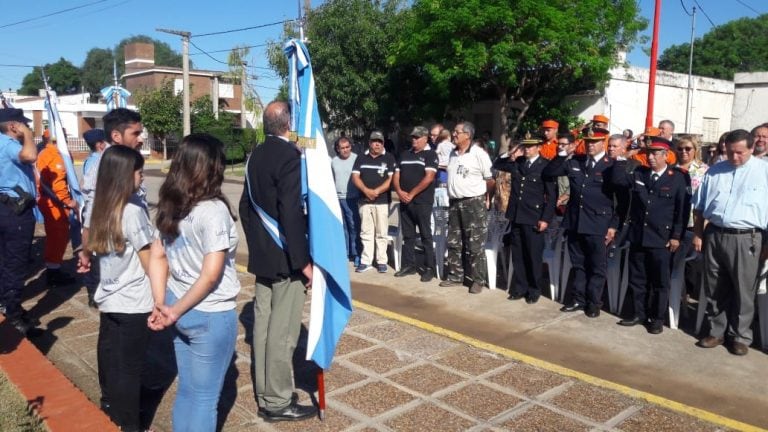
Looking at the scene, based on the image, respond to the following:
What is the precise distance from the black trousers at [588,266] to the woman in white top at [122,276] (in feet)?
13.5

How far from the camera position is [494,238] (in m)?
7.14

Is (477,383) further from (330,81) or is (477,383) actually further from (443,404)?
(330,81)

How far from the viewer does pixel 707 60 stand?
161ft

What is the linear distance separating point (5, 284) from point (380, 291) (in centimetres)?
368

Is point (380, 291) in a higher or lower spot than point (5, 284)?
lower

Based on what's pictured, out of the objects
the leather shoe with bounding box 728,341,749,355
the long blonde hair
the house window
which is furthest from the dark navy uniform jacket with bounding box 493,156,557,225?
the house window

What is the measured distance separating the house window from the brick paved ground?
16783 mm

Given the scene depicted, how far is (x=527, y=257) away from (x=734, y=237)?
2.04 m

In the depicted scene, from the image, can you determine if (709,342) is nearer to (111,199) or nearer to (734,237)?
(734,237)

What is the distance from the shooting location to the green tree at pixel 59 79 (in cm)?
9081

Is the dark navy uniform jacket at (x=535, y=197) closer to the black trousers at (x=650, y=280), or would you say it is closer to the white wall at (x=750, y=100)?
the black trousers at (x=650, y=280)

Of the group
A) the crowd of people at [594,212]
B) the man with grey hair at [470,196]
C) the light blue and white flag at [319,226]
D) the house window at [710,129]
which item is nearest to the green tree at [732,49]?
the house window at [710,129]

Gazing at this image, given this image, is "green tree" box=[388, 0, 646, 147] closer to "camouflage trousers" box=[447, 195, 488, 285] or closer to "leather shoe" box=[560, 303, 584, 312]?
"camouflage trousers" box=[447, 195, 488, 285]

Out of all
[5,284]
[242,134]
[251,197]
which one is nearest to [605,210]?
[251,197]
